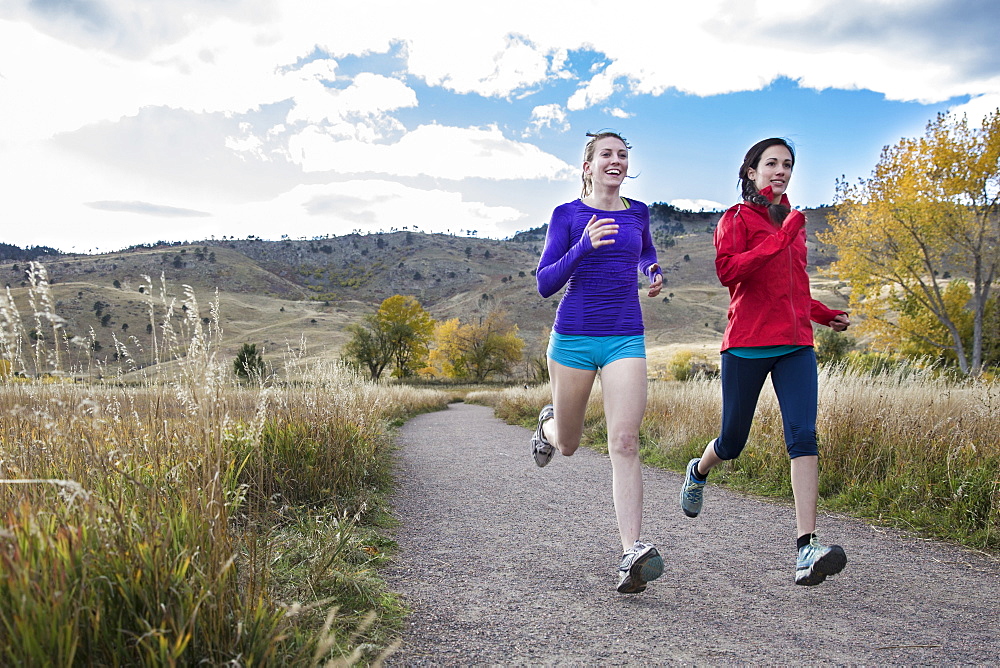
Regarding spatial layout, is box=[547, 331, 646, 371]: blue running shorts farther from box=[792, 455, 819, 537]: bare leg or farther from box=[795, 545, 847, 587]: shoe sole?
box=[795, 545, 847, 587]: shoe sole

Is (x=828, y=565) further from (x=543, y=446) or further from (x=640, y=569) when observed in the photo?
(x=543, y=446)

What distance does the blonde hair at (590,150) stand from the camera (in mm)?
4051

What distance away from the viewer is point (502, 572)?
3715mm

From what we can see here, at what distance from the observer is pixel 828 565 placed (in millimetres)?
3336

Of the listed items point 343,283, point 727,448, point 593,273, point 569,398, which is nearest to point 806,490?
point 727,448

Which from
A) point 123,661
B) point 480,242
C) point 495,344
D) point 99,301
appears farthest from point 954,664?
point 480,242

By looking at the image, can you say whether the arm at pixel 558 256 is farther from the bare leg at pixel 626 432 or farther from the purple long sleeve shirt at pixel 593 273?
the bare leg at pixel 626 432

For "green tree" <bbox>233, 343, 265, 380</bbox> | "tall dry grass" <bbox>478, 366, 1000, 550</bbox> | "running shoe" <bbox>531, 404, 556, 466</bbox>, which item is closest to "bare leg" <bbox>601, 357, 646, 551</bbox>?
"running shoe" <bbox>531, 404, 556, 466</bbox>

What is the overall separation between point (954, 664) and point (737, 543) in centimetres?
186

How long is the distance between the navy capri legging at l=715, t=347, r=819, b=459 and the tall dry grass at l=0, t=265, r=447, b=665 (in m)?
2.40

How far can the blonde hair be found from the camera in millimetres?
4051

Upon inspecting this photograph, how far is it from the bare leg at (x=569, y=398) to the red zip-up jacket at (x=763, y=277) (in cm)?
94

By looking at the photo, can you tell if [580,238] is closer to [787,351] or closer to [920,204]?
[787,351]

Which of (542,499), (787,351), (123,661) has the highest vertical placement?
(787,351)
